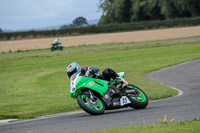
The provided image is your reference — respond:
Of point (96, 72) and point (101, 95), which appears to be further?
point (96, 72)

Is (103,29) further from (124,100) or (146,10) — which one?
(124,100)

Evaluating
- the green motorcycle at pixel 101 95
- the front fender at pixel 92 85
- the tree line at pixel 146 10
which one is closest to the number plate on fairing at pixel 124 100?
the green motorcycle at pixel 101 95

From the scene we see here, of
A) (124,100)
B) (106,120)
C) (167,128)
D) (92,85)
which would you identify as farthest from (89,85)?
(167,128)

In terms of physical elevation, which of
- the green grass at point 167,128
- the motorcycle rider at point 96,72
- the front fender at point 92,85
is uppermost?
the motorcycle rider at point 96,72

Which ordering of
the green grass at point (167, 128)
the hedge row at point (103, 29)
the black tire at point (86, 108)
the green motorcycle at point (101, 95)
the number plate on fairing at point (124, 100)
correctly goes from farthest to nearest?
1. the hedge row at point (103, 29)
2. the number plate on fairing at point (124, 100)
3. the green motorcycle at point (101, 95)
4. the black tire at point (86, 108)
5. the green grass at point (167, 128)

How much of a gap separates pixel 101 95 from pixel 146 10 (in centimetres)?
8921

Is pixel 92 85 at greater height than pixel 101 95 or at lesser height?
greater

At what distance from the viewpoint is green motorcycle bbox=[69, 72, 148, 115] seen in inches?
360

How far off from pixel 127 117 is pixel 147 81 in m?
8.28

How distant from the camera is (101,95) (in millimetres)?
9391

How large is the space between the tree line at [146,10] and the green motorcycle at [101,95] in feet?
241

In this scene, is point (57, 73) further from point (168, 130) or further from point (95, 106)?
point (168, 130)

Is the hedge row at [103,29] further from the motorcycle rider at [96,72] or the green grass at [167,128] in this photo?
the green grass at [167,128]

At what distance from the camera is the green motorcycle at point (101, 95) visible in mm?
9156
